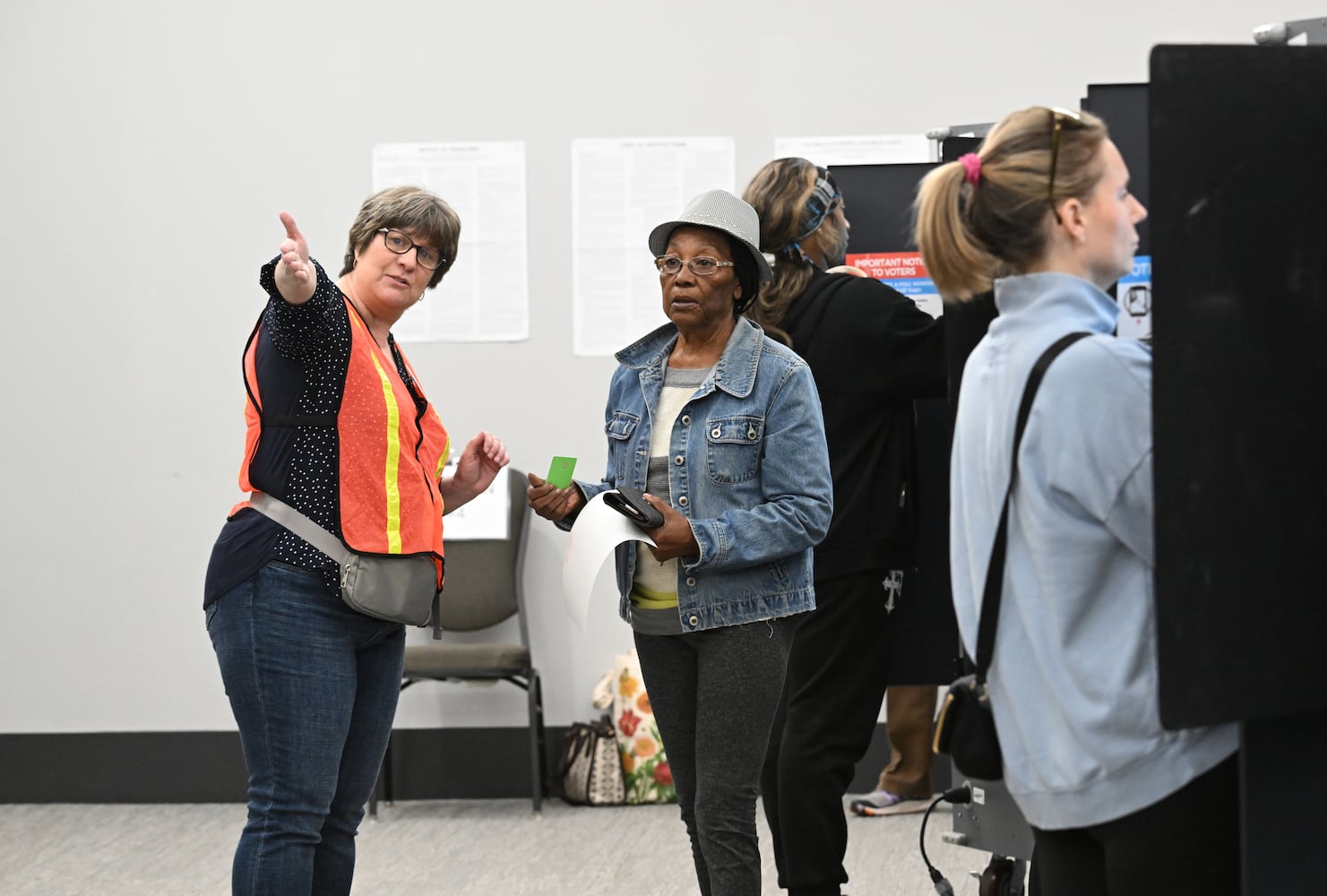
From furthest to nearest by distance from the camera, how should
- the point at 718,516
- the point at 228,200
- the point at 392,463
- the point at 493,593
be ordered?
the point at 228,200, the point at 493,593, the point at 718,516, the point at 392,463

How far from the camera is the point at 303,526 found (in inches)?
84.9

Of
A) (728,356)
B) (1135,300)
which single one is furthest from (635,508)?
(1135,300)

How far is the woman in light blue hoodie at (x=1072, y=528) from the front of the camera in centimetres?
132

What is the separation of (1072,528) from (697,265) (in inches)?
47.1

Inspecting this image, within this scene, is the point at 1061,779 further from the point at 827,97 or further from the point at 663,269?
the point at 827,97

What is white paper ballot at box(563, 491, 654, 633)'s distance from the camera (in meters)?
2.25

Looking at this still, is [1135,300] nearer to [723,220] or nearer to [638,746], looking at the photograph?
[723,220]

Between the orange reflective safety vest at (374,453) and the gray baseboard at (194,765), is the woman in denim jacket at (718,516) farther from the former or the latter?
the gray baseboard at (194,765)

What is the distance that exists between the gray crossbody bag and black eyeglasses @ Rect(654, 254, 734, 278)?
26.9 inches

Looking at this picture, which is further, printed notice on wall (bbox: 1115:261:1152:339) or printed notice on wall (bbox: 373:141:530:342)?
printed notice on wall (bbox: 373:141:530:342)

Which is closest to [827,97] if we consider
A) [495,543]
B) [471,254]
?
[471,254]

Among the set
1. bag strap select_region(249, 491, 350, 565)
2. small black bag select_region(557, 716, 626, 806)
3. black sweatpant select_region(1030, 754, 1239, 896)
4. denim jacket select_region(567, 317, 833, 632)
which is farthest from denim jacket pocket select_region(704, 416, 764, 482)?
small black bag select_region(557, 716, 626, 806)

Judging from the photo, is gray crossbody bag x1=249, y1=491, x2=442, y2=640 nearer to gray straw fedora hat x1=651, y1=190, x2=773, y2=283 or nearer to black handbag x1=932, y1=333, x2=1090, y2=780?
gray straw fedora hat x1=651, y1=190, x2=773, y2=283

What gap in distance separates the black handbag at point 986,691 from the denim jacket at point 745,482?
0.76 meters
